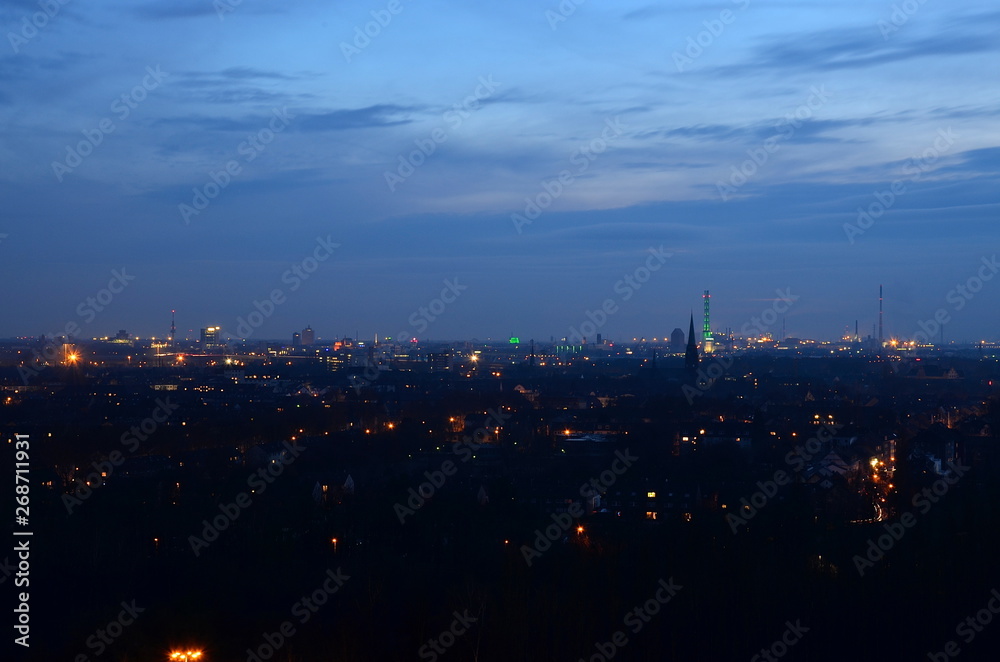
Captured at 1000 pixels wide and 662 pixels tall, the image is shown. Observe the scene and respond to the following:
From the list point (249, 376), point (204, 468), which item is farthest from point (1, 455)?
point (249, 376)

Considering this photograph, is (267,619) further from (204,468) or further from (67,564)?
(204,468)

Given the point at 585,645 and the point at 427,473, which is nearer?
the point at 585,645

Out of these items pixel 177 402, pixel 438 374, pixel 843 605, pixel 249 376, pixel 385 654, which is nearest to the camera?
pixel 385 654

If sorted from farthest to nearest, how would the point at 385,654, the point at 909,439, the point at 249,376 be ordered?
the point at 249,376 → the point at 909,439 → the point at 385,654

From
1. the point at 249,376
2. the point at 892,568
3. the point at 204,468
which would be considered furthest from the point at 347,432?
the point at 249,376

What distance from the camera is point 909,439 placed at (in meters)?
20.9

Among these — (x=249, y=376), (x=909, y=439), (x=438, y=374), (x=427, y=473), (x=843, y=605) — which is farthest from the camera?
(x=438, y=374)

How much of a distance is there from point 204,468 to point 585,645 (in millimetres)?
9148

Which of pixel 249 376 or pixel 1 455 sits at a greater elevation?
pixel 249 376

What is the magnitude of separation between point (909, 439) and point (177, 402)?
18.3 meters

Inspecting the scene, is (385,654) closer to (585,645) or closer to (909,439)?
(585,645)

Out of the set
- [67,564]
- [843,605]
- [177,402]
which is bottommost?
[843,605]

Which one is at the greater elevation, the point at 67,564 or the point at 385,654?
the point at 67,564

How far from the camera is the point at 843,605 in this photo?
9.03 metres
